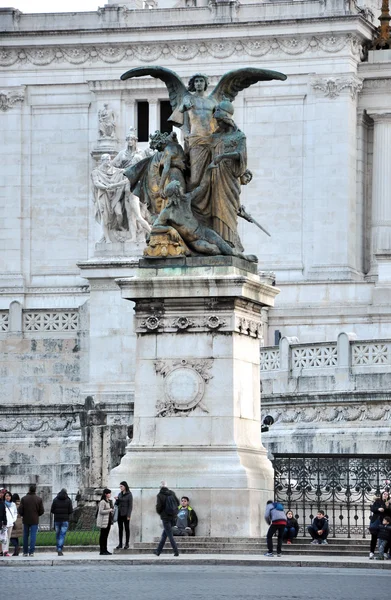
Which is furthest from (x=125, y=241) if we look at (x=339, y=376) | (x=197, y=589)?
(x=197, y=589)

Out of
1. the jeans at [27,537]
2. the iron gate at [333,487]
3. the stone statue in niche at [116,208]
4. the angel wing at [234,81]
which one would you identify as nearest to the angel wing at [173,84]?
the angel wing at [234,81]

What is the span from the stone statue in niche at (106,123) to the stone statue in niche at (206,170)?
41073 millimetres

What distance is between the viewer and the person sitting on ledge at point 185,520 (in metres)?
37.9

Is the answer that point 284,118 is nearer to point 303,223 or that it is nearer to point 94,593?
point 303,223

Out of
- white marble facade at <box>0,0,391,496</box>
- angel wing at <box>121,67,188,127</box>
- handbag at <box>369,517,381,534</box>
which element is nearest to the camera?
handbag at <box>369,517,381,534</box>

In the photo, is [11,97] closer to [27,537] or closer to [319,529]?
[27,537]

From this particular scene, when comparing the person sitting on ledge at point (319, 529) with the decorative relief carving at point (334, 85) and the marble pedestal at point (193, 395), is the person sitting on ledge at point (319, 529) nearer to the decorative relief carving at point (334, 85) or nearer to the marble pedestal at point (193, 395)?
the marble pedestal at point (193, 395)

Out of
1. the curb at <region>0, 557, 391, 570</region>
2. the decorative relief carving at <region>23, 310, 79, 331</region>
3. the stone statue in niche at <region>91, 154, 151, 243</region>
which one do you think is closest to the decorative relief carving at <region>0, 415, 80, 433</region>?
the decorative relief carving at <region>23, 310, 79, 331</region>

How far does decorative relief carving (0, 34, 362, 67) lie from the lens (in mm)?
80625

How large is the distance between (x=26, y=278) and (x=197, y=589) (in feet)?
166

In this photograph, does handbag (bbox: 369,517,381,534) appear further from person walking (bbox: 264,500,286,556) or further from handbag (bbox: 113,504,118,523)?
handbag (bbox: 113,504,118,523)

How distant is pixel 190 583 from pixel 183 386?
645 centimetres

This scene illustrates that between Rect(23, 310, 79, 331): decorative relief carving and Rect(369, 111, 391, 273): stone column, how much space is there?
19.9 metres

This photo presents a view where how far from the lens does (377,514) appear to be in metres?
39.8
